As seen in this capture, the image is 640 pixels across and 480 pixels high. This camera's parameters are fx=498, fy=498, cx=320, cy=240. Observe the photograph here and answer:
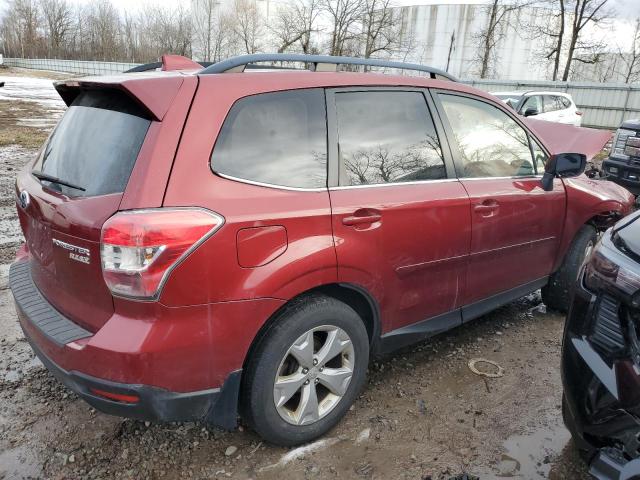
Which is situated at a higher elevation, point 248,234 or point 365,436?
point 248,234

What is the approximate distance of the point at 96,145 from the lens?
89.0 inches

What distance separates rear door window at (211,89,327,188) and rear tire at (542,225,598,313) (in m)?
2.54

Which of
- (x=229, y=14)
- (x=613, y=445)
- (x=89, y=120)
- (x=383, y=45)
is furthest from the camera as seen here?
(x=229, y=14)

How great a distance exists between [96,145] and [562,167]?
9.67 feet

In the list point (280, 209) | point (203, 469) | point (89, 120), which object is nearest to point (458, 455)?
point (203, 469)

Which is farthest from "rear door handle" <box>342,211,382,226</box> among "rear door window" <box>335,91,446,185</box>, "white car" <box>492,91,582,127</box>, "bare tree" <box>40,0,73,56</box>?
"bare tree" <box>40,0,73,56</box>

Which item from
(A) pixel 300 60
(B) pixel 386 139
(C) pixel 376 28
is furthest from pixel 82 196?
(C) pixel 376 28

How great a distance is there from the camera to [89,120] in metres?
2.39

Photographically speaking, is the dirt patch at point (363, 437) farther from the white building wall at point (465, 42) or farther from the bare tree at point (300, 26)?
the white building wall at point (465, 42)

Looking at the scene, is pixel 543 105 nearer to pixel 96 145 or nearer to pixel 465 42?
pixel 96 145

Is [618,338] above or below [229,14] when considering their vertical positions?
below

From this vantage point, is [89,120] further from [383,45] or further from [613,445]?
[383,45]

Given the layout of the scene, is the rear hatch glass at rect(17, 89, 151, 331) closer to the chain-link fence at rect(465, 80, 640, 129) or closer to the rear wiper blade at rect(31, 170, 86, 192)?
the rear wiper blade at rect(31, 170, 86, 192)

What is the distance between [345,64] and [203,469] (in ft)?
7.26
